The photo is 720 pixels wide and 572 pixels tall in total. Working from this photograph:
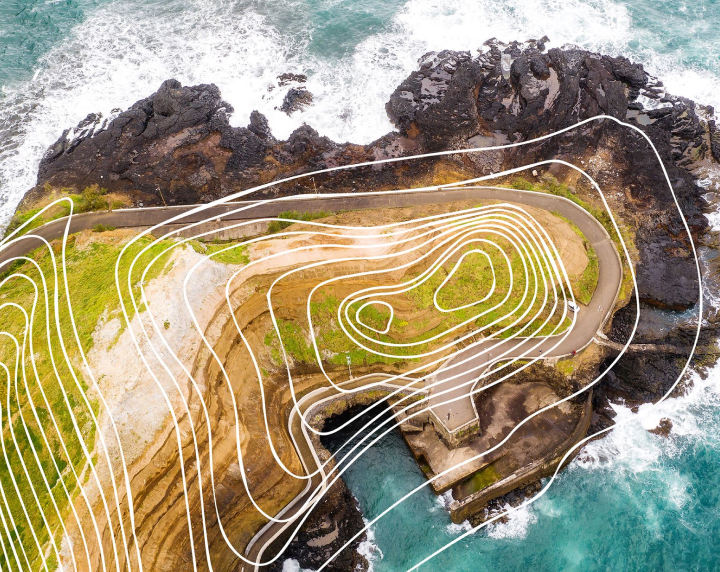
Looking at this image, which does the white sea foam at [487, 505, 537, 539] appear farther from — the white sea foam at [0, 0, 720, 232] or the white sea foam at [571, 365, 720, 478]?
the white sea foam at [0, 0, 720, 232]

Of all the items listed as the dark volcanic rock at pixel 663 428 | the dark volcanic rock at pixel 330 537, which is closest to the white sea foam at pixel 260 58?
the dark volcanic rock at pixel 330 537

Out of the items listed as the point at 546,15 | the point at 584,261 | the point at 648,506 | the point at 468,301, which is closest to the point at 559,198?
the point at 584,261

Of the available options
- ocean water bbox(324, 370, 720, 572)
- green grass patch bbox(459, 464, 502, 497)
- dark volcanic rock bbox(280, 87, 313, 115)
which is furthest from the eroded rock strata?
green grass patch bbox(459, 464, 502, 497)

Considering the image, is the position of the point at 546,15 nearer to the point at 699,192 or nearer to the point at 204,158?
the point at 699,192

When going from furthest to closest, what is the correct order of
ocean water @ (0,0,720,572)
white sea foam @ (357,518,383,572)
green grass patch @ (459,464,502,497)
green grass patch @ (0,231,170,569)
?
ocean water @ (0,0,720,572) < green grass patch @ (459,464,502,497) < white sea foam @ (357,518,383,572) < green grass patch @ (0,231,170,569)

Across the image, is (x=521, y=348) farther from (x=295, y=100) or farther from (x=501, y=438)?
(x=295, y=100)
